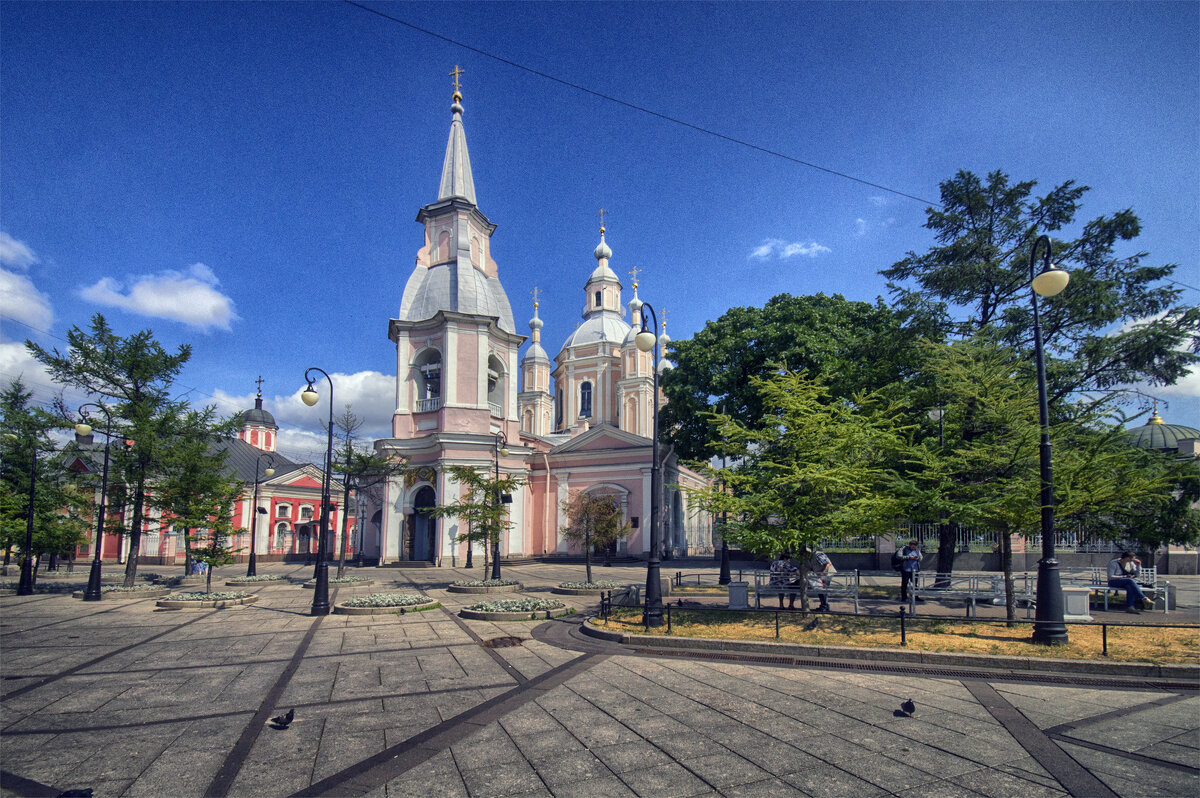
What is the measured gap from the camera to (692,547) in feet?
157

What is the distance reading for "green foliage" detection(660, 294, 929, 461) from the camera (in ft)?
71.9

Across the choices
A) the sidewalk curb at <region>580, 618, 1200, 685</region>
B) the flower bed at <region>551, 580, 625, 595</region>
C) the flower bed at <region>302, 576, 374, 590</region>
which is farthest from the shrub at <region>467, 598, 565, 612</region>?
the flower bed at <region>302, 576, 374, 590</region>

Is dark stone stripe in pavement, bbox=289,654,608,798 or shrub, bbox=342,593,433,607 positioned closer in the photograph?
dark stone stripe in pavement, bbox=289,654,608,798

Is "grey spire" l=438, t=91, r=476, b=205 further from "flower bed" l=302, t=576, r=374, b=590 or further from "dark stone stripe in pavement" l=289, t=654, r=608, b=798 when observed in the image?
"dark stone stripe in pavement" l=289, t=654, r=608, b=798

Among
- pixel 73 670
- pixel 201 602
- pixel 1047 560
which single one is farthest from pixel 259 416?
pixel 1047 560

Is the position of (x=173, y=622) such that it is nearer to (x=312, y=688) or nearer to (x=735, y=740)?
(x=312, y=688)

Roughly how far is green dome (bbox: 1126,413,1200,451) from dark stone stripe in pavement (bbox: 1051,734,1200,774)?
34.8 metres

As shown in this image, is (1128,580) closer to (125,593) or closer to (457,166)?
(125,593)

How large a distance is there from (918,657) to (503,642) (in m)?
7.03

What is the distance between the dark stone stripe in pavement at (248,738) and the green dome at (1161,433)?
4001 centimetres

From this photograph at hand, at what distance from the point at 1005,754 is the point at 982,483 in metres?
7.77

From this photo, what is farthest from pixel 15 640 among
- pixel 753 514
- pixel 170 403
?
pixel 753 514

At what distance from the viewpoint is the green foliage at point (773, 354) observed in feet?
71.9

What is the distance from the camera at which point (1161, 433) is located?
3519 cm
